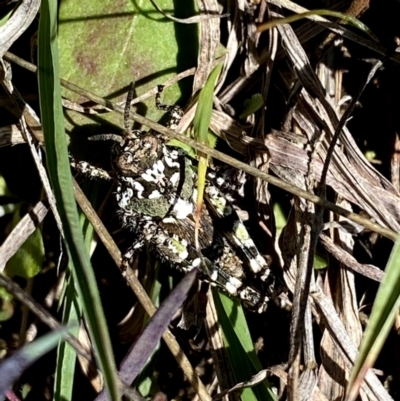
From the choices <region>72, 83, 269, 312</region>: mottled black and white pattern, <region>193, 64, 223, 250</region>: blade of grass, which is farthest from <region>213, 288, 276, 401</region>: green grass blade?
<region>193, 64, 223, 250</region>: blade of grass

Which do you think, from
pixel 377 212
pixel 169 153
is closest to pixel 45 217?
pixel 169 153

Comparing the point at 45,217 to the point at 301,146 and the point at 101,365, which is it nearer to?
the point at 301,146

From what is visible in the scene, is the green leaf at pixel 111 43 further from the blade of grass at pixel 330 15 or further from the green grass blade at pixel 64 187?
the green grass blade at pixel 64 187

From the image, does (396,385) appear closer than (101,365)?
No

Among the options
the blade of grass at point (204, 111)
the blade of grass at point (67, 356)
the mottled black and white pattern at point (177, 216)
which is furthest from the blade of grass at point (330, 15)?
the blade of grass at point (67, 356)

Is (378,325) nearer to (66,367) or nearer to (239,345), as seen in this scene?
(239,345)

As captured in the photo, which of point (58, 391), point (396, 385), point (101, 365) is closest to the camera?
point (101, 365)
